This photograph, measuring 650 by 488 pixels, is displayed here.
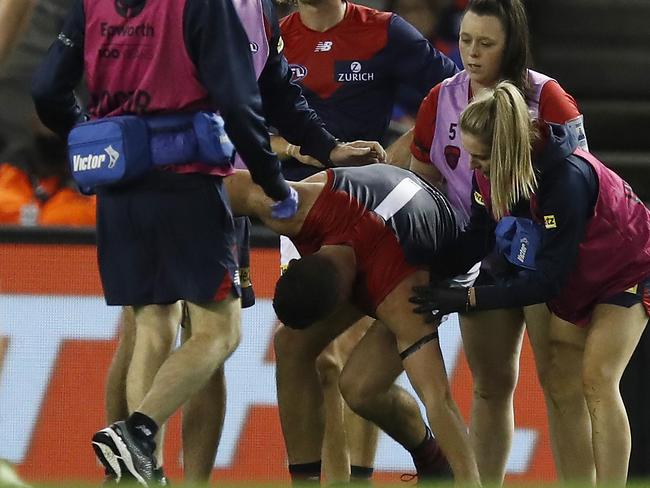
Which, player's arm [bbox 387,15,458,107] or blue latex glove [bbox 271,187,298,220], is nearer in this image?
blue latex glove [bbox 271,187,298,220]

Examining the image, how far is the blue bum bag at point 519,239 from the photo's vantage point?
5609mm

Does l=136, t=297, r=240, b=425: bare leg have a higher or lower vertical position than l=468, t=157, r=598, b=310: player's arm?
lower

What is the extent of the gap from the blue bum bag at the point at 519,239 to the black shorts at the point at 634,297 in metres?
0.30

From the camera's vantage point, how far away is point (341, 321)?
19.5 feet

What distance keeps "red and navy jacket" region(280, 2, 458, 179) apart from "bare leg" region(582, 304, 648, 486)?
1386 millimetres

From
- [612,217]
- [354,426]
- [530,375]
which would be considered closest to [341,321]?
[354,426]

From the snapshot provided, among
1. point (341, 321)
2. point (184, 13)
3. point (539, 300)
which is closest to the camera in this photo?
point (184, 13)

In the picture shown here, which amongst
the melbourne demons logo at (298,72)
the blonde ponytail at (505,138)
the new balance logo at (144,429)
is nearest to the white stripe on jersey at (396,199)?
the blonde ponytail at (505,138)

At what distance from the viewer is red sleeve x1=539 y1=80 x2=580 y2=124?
5.73 m

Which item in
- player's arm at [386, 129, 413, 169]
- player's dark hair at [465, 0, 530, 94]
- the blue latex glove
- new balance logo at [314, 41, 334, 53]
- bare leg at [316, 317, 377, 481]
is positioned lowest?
bare leg at [316, 317, 377, 481]

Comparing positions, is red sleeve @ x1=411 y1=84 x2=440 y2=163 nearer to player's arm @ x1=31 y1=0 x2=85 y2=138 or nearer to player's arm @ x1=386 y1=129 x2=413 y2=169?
player's arm @ x1=386 y1=129 x2=413 y2=169

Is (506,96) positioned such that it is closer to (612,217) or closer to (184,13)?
(612,217)

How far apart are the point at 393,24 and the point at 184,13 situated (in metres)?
1.66

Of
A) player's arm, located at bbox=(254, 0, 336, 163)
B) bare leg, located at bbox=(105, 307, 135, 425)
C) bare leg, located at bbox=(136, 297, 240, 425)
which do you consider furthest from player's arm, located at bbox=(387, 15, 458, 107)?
bare leg, located at bbox=(136, 297, 240, 425)
